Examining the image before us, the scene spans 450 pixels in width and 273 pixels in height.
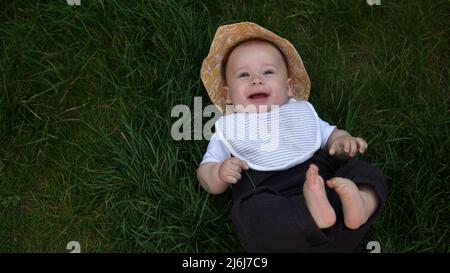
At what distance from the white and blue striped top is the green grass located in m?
0.21

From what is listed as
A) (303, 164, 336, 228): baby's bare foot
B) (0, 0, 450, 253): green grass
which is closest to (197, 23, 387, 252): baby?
(303, 164, 336, 228): baby's bare foot

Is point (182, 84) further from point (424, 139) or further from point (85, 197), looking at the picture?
point (424, 139)

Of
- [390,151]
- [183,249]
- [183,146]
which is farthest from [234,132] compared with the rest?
[390,151]

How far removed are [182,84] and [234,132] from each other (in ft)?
1.31

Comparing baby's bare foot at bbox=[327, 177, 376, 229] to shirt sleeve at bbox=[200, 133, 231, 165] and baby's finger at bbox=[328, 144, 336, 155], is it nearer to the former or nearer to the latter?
baby's finger at bbox=[328, 144, 336, 155]

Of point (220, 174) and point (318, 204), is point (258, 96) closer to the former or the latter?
point (220, 174)

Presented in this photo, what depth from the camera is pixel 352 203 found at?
2.02 m

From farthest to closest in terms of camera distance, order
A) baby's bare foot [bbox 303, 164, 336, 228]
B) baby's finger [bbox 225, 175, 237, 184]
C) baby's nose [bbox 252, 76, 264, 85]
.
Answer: baby's nose [bbox 252, 76, 264, 85], baby's finger [bbox 225, 175, 237, 184], baby's bare foot [bbox 303, 164, 336, 228]

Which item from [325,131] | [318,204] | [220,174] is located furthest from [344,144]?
[220,174]

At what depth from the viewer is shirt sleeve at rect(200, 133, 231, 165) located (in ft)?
7.89

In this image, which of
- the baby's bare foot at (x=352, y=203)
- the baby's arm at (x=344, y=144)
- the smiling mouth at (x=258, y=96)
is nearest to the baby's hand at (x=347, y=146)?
A: the baby's arm at (x=344, y=144)

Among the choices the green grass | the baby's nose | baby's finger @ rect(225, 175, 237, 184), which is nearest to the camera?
baby's finger @ rect(225, 175, 237, 184)

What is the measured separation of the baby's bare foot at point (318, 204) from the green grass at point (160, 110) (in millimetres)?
534

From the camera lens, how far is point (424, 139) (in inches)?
99.2
